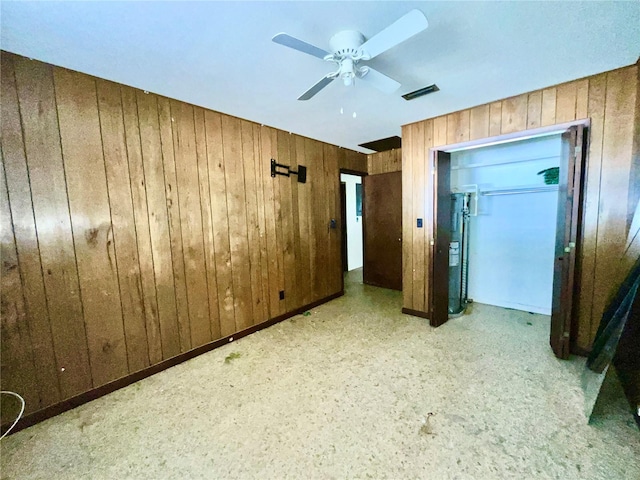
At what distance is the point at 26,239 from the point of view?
5.64ft

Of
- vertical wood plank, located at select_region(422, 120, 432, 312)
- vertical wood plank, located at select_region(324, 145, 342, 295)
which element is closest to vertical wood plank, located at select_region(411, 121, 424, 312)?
vertical wood plank, located at select_region(422, 120, 432, 312)

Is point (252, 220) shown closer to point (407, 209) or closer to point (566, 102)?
point (407, 209)

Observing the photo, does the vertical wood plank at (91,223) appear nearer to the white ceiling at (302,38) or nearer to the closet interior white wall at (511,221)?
the white ceiling at (302,38)

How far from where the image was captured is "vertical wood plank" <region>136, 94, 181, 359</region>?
2.21 m

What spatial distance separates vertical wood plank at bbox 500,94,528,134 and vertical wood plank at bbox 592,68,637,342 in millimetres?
530

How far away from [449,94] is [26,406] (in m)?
4.02

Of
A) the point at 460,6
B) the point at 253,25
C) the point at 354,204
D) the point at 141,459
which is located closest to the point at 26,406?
the point at 141,459

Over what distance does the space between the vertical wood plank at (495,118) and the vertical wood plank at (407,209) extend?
0.79 metres

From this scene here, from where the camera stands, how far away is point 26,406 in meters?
1.74

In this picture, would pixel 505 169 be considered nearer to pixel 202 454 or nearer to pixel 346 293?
pixel 346 293

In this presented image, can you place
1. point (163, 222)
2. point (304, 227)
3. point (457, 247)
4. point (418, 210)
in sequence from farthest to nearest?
point (304, 227), point (457, 247), point (418, 210), point (163, 222)

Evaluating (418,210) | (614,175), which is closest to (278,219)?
(418,210)

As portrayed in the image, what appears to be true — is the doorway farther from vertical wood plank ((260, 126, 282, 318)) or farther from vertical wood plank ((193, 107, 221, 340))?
vertical wood plank ((193, 107, 221, 340))

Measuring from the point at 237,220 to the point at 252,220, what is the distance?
19cm
